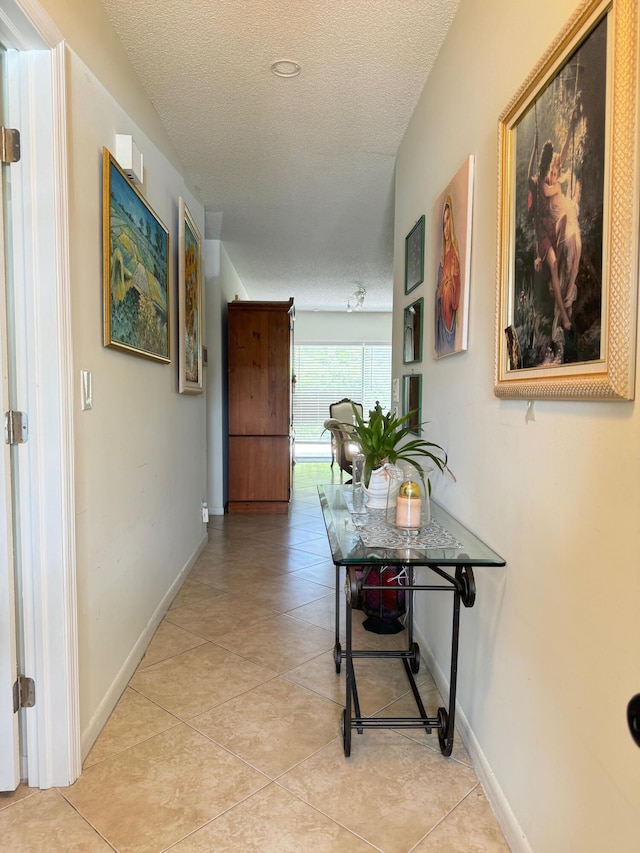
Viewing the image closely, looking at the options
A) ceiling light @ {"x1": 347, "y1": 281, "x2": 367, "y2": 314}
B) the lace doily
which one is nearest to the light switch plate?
the lace doily

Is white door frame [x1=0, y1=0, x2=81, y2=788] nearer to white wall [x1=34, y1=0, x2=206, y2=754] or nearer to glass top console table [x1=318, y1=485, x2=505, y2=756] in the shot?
white wall [x1=34, y1=0, x2=206, y2=754]

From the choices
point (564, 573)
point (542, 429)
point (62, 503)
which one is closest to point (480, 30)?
point (542, 429)

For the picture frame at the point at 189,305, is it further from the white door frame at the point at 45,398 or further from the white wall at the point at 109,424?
the white door frame at the point at 45,398

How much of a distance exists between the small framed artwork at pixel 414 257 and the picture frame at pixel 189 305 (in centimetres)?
124

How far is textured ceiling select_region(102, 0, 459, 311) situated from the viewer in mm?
1875

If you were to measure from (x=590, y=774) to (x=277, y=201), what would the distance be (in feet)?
12.0

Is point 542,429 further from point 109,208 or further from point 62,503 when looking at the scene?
point 109,208

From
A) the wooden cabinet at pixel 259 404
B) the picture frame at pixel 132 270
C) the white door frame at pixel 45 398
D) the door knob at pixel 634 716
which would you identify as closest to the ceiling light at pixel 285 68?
the picture frame at pixel 132 270

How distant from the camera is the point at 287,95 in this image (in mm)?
2365

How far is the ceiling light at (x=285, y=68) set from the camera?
83.5 inches

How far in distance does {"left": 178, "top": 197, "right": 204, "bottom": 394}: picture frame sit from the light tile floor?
1449 millimetres

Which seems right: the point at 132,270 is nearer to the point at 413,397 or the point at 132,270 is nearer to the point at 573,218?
the point at 413,397

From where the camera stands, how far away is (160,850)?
1.29 m

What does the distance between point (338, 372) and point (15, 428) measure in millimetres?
7623
